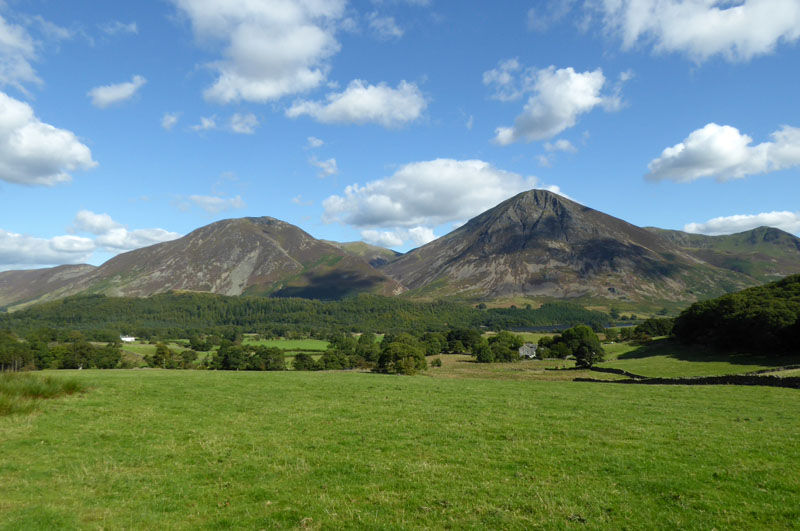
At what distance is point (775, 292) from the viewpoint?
88.4 m

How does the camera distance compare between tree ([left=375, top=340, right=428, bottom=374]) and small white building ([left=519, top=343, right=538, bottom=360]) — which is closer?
tree ([left=375, top=340, right=428, bottom=374])

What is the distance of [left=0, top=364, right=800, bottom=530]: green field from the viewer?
436 inches

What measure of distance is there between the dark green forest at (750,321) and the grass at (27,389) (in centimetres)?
9446

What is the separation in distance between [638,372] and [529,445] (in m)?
60.5

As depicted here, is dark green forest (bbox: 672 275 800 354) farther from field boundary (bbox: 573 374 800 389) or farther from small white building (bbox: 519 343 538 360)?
small white building (bbox: 519 343 538 360)

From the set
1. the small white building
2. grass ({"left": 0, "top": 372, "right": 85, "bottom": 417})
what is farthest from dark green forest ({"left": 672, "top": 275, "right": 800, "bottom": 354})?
grass ({"left": 0, "top": 372, "right": 85, "bottom": 417})

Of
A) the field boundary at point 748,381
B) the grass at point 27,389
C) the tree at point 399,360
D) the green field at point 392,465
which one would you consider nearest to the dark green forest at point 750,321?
the field boundary at point 748,381

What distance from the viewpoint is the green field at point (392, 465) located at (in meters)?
11.1

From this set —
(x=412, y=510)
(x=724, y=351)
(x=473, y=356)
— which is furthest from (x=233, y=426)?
(x=473, y=356)

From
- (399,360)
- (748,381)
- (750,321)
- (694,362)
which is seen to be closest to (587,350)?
(694,362)

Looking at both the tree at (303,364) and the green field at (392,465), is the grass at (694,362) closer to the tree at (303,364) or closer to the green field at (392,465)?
the green field at (392,465)

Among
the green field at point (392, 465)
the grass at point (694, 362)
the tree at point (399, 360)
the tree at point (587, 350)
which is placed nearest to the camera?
the green field at point (392, 465)

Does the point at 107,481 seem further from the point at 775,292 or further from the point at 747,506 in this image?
the point at 775,292

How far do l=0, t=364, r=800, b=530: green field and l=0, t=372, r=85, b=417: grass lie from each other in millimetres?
956
